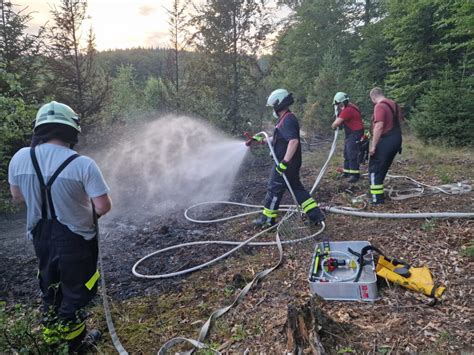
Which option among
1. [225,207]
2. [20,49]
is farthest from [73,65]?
[225,207]

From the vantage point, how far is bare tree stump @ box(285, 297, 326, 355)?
101 inches

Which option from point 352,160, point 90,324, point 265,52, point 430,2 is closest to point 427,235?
point 352,160

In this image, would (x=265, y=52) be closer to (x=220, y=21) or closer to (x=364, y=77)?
(x=220, y=21)

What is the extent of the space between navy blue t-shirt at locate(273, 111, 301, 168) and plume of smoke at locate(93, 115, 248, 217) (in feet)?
10.5

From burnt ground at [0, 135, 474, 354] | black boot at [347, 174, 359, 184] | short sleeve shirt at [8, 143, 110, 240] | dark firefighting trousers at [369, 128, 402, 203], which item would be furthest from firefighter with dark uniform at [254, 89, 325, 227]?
short sleeve shirt at [8, 143, 110, 240]

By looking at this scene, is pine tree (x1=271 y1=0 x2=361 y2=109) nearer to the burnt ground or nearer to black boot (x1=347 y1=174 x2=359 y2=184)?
black boot (x1=347 y1=174 x2=359 y2=184)

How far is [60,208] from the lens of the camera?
271 centimetres

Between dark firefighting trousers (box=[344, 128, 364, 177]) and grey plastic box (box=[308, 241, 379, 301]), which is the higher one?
dark firefighting trousers (box=[344, 128, 364, 177])

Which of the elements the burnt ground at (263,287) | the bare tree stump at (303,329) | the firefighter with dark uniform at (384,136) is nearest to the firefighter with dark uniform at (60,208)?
the burnt ground at (263,287)

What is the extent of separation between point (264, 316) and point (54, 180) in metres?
2.33

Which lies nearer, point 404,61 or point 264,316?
point 264,316

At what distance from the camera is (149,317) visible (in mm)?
3619

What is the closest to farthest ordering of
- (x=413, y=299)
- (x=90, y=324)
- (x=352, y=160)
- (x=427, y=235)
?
(x=413, y=299)
(x=90, y=324)
(x=427, y=235)
(x=352, y=160)

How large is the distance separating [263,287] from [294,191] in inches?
78.9
